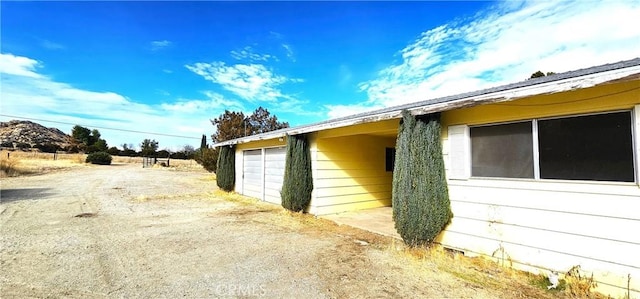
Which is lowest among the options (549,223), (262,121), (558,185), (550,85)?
(549,223)

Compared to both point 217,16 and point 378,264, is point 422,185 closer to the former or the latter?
point 378,264

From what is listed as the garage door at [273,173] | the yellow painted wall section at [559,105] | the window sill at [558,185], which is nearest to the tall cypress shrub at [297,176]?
the garage door at [273,173]

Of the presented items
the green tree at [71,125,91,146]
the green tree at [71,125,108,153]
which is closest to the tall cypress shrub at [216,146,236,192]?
the green tree at [71,125,108,153]

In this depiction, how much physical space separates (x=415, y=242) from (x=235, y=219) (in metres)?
4.69

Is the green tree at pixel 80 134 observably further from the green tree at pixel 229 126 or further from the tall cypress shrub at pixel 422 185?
the tall cypress shrub at pixel 422 185

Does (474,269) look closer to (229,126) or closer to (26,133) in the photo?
(229,126)

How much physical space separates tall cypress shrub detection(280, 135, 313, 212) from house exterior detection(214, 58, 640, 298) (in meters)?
3.05

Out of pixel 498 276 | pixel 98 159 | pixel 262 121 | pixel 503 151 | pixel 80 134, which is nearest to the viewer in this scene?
pixel 498 276

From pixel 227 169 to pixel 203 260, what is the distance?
8.97m

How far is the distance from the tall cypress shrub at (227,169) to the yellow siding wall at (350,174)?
6.30 metres

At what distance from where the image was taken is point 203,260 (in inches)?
163

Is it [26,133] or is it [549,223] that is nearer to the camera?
[549,223]

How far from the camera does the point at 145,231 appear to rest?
5.84 metres

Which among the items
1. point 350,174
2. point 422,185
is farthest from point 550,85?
point 350,174
